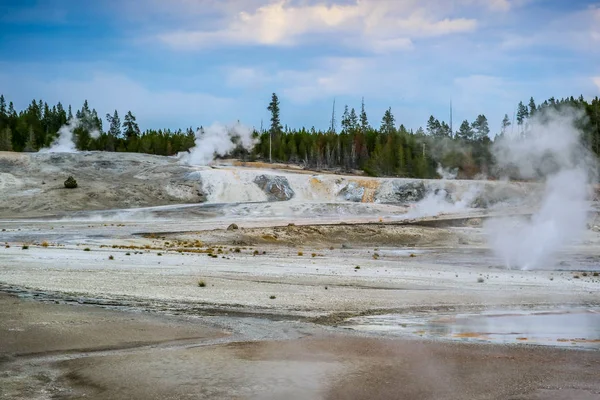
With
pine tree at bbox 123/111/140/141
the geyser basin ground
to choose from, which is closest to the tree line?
pine tree at bbox 123/111/140/141

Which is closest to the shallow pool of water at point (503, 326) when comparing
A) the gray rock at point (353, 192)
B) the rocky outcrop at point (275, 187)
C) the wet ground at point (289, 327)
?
the wet ground at point (289, 327)

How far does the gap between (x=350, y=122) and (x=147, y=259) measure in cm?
14580

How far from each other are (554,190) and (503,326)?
79.0 feet

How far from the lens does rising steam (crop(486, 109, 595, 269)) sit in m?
34.6

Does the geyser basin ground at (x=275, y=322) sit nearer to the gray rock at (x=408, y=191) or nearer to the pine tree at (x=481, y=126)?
the gray rock at (x=408, y=191)

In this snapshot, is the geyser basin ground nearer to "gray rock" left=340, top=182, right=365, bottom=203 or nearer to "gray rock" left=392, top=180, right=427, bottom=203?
"gray rock" left=392, top=180, right=427, bottom=203

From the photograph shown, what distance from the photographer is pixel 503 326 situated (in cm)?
1472

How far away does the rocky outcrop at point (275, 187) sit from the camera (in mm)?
79312

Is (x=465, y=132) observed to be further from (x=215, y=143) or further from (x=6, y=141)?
(x=6, y=141)

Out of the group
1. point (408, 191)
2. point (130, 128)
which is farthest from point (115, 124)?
point (408, 191)

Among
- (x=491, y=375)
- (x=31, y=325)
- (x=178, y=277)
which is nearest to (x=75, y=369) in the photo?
(x=31, y=325)

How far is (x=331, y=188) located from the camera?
81312 mm

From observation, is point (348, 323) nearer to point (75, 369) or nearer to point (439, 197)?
point (75, 369)

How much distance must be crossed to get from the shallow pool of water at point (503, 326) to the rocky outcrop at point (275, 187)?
62787 mm
